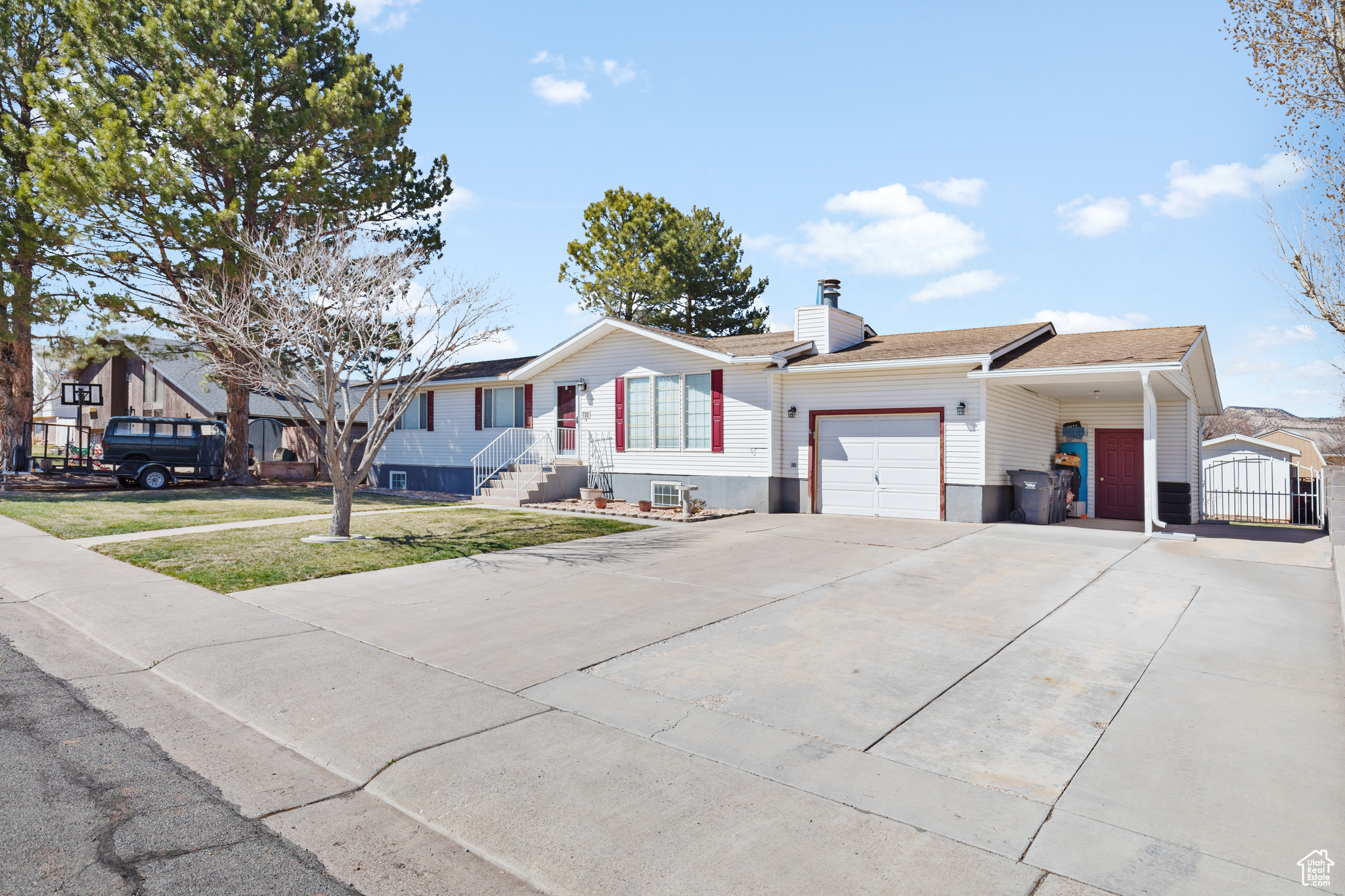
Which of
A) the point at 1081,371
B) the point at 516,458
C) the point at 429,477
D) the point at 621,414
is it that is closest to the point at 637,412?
the point at 621,414

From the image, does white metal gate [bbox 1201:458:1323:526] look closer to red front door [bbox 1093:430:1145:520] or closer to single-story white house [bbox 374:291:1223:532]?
single-story white house [bbox 374:291:1223:532]

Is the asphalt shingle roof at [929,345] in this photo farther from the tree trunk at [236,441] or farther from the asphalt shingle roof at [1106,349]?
the tree trunk at [236,441]

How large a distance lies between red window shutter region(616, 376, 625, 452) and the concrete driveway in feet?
29.2

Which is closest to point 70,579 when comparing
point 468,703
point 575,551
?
point 575,551

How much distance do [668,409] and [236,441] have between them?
14665 millimetres

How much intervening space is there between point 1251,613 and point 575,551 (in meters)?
8.02

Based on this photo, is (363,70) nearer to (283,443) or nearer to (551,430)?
(551,430)

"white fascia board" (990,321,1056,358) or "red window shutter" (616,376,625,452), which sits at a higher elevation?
"white fascia board" (990,321,1056,358)

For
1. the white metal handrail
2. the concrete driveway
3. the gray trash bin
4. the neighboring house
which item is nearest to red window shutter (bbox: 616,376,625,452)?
the white metal handrail

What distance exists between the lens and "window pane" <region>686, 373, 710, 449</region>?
1709cm

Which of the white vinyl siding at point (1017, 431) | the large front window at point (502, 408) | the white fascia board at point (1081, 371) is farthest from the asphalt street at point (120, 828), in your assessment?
the large front window at point (502, 408)

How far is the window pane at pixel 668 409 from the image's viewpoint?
1748 centimetres

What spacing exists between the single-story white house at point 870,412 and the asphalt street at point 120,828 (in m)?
12.9

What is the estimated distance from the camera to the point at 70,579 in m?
8.82
